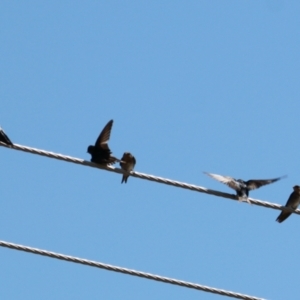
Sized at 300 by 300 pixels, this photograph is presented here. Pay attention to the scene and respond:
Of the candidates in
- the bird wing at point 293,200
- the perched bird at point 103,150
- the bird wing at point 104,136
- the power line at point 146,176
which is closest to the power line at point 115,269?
the power line at point 146,176

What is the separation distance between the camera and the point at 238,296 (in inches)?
341

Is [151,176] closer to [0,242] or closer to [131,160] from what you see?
[0,242]

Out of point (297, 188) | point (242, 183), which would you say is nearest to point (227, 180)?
point (242, 183)

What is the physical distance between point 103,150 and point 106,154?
5.4 inches

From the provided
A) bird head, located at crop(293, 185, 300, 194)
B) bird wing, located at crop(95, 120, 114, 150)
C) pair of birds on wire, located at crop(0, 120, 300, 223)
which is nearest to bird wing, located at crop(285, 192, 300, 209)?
bird head, located at crop(293, 185, 300, 194)

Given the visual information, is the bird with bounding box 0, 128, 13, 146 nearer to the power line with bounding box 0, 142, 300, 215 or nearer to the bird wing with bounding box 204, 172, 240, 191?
the power line with bounding box 0, 142, 300, 215

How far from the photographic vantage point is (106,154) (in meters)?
12.3

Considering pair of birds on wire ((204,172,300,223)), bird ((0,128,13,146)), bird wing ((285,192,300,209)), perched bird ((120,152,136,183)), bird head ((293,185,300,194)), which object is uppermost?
bird head ((293,185,300,194))

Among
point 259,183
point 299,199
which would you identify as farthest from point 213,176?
point 299,199

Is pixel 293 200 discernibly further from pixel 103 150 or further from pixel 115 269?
pixel 115 269

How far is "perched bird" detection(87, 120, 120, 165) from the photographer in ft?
40.0

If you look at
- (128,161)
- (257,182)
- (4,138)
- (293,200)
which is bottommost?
(4,138)

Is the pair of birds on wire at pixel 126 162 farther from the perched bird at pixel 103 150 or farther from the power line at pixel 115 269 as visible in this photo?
the power line at pixel 115 269

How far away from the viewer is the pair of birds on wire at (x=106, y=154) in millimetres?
12211
